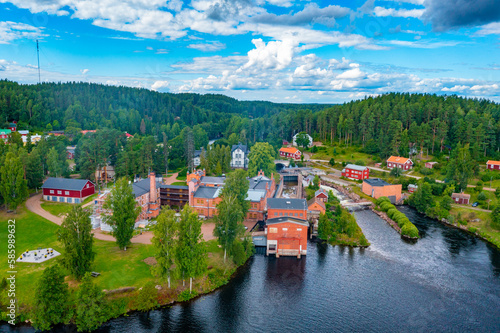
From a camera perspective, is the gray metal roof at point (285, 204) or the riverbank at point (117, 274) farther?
the gray metal roof at point (285, 204)

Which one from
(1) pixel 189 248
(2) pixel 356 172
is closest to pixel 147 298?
(1) pixel 189 248

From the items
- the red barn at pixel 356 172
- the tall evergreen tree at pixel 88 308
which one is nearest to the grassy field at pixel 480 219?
the red barn at pixel 356 172

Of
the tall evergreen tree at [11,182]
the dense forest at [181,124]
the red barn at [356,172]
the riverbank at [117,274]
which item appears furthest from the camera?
the red barn at [356,172]

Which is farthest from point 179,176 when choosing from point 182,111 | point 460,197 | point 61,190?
point 182,111

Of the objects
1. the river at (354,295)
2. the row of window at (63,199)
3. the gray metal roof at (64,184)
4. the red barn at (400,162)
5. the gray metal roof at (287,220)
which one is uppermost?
the red barn at (400,162)

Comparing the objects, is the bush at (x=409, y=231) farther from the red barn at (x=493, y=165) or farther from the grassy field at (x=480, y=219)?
the red barn at (x=493, y=165)

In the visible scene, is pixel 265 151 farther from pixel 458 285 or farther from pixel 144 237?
pixel 458 285

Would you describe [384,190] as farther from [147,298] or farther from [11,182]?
[11,182]
